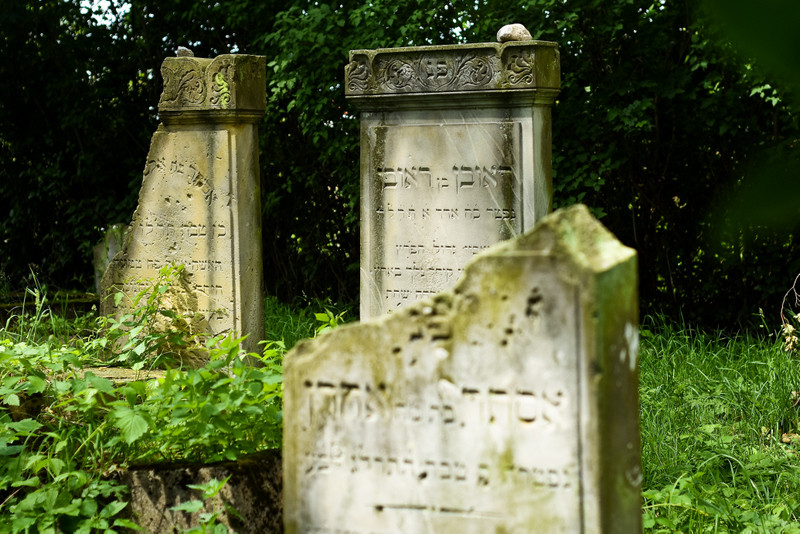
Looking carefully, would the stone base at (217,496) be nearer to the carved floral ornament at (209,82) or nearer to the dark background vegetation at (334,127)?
the dark background vegetation at (334,127)

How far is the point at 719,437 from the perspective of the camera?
4453 mm

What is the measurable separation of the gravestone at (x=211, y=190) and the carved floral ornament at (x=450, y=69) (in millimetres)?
835

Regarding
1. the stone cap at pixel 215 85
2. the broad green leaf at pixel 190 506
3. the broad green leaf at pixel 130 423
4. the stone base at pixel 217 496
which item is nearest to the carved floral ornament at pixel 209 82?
the stone cap at pixel 215 85

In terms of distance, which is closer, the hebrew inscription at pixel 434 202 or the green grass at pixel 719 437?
the green grass at pixel 719 437

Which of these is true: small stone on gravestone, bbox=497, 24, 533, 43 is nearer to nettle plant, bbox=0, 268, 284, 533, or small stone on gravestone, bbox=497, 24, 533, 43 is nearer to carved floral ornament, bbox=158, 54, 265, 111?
carved floral ornament, bbox=158, 54, 265, 111

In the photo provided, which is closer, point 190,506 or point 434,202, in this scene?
point 190,506

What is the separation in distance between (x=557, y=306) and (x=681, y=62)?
5538mm

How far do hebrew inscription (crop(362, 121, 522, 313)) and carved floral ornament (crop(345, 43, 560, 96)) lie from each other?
0.68 ft

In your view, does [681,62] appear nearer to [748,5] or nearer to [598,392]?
[598,392]

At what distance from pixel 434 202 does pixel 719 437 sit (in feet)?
5.93

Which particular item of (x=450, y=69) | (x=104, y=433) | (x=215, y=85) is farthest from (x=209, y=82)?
(x=104, y=433)

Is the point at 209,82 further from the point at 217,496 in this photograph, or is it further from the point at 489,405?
the point at 489,405

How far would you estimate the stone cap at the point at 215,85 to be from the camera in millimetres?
5559

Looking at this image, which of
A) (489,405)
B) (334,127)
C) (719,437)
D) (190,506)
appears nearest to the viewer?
(489,405)
